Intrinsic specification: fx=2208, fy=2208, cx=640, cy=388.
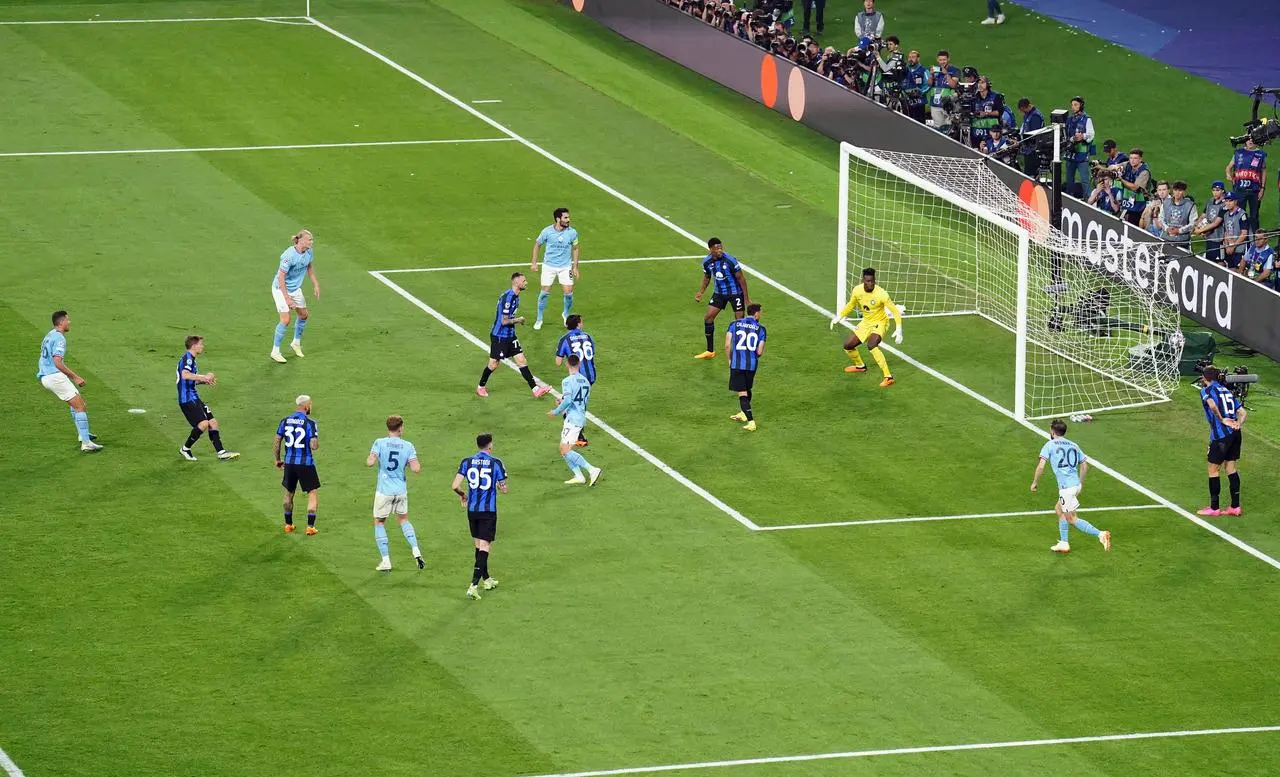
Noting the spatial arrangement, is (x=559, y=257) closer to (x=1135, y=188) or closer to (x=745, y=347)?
(x=745, y=347)

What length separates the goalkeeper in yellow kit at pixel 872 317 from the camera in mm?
32312

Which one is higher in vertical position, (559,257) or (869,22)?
(869,22)

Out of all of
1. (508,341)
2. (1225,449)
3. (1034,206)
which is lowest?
(1225,449)

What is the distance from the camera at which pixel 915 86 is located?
43.6 meters

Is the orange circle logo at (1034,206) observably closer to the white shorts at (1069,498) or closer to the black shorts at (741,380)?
the black shorts at (741,380)

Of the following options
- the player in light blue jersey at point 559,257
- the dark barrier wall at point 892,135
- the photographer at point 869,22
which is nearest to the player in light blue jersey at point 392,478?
the player in light blue jersey at point 559,257

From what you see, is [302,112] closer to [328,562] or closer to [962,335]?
[962,335]

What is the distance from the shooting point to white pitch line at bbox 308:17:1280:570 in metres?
28.0

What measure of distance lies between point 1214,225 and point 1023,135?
510cm

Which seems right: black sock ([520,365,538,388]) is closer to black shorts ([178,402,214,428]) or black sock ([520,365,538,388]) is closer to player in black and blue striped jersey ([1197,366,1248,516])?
black shorts ([178,402,214,428])

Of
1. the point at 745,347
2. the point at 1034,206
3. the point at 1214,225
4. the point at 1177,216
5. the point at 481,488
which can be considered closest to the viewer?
the point at 481,488

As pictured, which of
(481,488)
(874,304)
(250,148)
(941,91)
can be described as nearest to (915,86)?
(941,91)

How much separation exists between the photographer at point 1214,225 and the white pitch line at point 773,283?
17.9ft

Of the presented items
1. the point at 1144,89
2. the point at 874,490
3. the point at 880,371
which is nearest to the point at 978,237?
the point at 880,371
